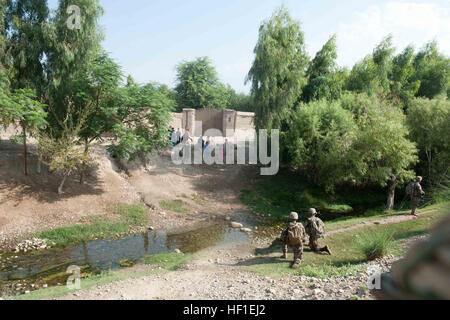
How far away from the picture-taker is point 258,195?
69.4ft

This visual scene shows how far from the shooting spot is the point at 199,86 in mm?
49625

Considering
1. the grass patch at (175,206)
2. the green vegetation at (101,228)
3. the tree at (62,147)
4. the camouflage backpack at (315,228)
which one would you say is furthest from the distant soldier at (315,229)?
the tree at (62,147)

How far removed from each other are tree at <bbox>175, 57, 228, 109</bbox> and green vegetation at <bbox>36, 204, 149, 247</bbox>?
110 ft

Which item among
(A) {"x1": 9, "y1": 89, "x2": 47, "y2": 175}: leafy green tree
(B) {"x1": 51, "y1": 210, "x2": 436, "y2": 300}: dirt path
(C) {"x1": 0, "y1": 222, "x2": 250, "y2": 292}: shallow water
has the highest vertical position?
(A) {"x1": 9, "y1": 89, "x2": 47, "y2": 175}: leafy green tree

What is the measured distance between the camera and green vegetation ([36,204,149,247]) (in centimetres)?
1365

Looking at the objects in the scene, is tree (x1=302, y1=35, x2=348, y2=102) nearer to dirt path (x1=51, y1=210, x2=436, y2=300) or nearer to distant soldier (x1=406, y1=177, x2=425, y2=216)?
distant soldier (x1=406, y1=177, x2=425, y2=216)

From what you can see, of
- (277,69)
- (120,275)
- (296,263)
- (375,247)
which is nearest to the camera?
(375,247)

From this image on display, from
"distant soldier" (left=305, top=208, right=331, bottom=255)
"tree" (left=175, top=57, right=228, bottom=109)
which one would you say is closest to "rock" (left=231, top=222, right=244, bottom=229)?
"distant soldier" (left=305, top=208, right=331, bottom=255)

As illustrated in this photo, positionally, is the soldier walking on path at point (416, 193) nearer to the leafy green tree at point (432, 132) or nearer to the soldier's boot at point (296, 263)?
the leafy green tree at point (432, 132)

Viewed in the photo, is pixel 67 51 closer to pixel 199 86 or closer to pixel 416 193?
pixel 416 193

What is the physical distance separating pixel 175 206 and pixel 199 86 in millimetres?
34578

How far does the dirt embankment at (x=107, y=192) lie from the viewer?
1469cm

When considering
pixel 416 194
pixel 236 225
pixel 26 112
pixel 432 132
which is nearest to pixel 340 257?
pixel 416 194
